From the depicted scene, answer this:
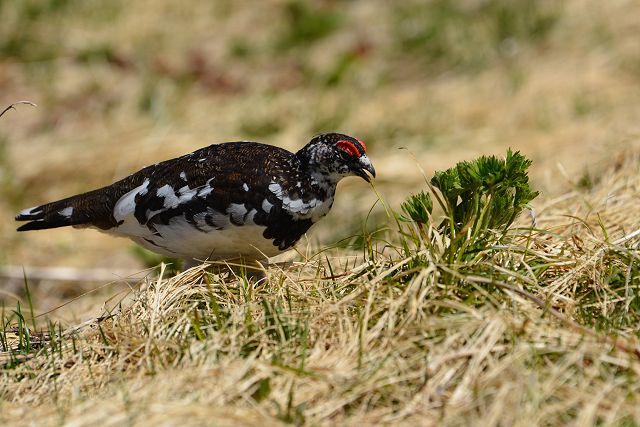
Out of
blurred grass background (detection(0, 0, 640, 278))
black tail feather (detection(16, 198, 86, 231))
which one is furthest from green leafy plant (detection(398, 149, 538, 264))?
blurred grass background (detection(0, 0, 640, 278))

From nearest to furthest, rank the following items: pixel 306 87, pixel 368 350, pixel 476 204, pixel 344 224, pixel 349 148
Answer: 1. pixel 368 350
2. pixel 476 204
3. pixel 349 148
4. pixel 344 224
5. pixel 306 87

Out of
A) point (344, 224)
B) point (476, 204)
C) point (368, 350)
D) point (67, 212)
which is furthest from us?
point (344, 224)

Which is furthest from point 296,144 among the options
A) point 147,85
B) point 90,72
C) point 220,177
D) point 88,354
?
point 88,354

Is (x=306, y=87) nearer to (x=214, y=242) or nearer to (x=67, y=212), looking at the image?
(x=67, y=212)

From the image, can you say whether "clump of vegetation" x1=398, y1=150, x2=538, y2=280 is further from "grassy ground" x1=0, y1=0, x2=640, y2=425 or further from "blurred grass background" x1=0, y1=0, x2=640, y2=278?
"blurred grass background" x1=0, y1=0, x2=640, y2=278

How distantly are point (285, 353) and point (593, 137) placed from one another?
4.28m

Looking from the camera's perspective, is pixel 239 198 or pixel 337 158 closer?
pixel 239 198

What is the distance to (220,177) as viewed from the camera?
12.0 ft

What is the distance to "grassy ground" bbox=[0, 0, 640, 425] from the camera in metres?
2.69

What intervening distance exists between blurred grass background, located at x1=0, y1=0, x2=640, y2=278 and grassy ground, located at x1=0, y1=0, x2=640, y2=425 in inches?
1.3

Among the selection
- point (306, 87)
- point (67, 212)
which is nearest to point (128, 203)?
point (67, 212)

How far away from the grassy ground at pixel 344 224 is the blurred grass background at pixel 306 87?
32 millimetres

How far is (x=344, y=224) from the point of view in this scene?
19.7 ft

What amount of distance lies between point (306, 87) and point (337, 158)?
18.0ft
